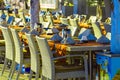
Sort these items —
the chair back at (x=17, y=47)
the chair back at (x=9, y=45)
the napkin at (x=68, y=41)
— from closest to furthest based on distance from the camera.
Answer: the napkin at (x=68, y=41) < the chair back at (x=17, y=47) < the chair back at (x=9, y=45)

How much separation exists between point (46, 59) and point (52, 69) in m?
0.19

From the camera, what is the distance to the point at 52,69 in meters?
5.36

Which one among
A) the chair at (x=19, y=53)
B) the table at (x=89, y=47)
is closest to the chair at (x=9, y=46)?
the chair at (x=19, y=53)

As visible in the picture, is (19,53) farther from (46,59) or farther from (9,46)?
(46,59)

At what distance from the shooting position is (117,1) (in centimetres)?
506

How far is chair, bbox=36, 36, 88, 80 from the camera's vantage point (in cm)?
536

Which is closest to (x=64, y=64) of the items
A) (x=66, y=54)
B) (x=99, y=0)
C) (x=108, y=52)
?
(x=66, y=54)

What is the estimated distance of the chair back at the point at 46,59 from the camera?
5.35 m

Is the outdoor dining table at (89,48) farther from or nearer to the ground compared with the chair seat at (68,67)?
farther from the ground

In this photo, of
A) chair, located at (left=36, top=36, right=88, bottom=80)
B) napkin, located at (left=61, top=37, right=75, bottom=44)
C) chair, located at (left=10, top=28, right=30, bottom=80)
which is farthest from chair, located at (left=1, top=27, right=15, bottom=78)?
chair, located at (left=36, top=36, right=88, bottom=80)

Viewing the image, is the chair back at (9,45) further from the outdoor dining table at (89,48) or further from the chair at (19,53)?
the outdoor dining table at (89,48)

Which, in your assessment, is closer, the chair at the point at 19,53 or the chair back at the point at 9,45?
the chair at the point at 19,53

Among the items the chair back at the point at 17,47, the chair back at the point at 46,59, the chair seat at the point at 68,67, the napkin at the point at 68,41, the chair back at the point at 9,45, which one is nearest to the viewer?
the chair back at the point at 46,59

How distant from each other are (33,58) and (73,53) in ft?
1.90
